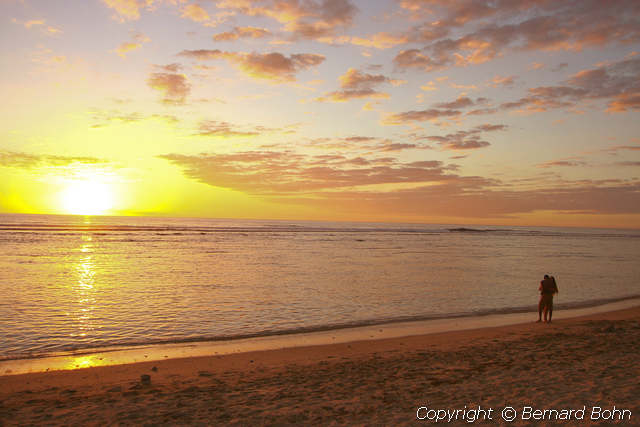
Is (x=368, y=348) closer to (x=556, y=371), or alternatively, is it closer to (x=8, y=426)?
(x=556, y=371)

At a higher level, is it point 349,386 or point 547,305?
point 547,305

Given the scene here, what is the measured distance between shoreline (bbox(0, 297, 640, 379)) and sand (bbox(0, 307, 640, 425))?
565 millimetres

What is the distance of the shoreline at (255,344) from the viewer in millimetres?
10352

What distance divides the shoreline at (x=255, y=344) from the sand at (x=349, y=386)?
0.57 m

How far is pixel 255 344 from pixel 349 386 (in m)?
4.68

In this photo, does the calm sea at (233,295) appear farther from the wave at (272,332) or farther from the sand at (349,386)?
the sand at (349,386)

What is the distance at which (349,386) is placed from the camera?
854cm

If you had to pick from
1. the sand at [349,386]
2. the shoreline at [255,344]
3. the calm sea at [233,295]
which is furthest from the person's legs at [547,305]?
the sand at [349,386]

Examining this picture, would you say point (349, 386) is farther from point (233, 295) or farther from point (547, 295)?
point (233, 295)

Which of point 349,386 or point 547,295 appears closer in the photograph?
point 349,386

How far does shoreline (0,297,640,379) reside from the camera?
10.4m

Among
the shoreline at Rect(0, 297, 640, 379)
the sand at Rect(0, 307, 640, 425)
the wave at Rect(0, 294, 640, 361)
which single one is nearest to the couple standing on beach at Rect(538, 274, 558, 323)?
the shoreline at Rect(0, 297, 640, 379)

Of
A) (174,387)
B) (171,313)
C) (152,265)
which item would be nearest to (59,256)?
(152,265)

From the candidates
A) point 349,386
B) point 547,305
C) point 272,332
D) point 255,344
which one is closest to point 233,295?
point 272,332
